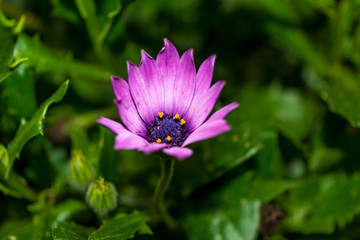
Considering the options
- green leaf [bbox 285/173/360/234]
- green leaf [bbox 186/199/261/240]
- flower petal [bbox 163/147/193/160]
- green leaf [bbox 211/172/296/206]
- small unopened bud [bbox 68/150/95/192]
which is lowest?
green leaf [bbox 285/173/360/234]

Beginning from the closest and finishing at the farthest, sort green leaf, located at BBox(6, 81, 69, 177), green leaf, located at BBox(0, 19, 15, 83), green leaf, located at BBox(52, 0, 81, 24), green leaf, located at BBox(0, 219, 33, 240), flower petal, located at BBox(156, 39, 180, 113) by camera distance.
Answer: flower petal, located at BBox(156, 39, 180, 113) < green leaf, located at BBox(6, 81, 69, 177) < green leaf, located at BBox(0, 19, 15, 83) < green leaf, located at BBox(0, 219, 33, 240) < green leaf, located at BBox(52, 0, 81, 24)

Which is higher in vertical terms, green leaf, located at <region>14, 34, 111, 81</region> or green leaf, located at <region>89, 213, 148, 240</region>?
green leaf, located at <region>14, 34, 111, 81</region>

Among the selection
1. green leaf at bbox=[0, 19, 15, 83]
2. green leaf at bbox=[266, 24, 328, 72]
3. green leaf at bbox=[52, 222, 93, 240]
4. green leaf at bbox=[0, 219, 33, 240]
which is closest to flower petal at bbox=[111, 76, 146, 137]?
green leaf at bbox=[52, 222, 93, 240]

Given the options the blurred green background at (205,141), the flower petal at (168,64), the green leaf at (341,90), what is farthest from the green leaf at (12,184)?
the green leaf at (341,90)

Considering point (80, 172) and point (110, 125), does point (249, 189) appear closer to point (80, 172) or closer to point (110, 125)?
point (80, 172)

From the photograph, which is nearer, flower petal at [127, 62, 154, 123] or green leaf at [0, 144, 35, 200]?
flower petal at [127, 62, 154, 123]

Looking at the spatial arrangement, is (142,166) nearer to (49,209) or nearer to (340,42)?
(49,209)

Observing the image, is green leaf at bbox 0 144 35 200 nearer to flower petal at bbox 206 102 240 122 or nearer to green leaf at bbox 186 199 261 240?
green leaf at bbox 186 199 261 240

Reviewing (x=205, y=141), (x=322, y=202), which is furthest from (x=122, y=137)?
(x=322, y=202)
